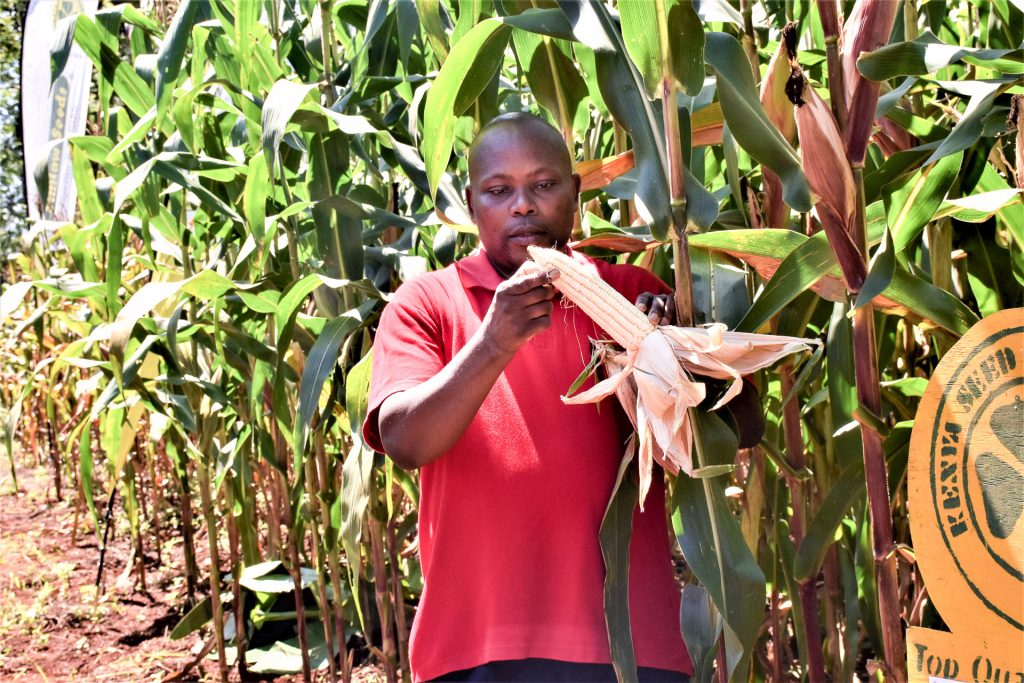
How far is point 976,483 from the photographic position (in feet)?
3.26

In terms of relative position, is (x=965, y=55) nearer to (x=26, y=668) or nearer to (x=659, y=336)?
(x=659, y=336)

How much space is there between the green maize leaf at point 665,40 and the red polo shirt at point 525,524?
14.0 inches

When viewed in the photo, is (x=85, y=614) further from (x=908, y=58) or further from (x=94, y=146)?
(x=908, y=58)

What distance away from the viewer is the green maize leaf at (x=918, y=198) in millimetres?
1185

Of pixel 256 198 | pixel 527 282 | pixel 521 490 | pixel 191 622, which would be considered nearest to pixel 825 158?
pixel 527 282

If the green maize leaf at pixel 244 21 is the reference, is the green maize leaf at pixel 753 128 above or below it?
below

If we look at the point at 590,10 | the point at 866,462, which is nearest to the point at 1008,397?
the point at 866,462

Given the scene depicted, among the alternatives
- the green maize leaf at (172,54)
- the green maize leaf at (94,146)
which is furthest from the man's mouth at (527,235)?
the green maize leaf at (94,146)

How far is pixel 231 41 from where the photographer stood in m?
2.26

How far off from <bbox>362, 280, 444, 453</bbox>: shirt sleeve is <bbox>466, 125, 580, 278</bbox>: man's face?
13 centimetres

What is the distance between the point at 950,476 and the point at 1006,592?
0.12 metres

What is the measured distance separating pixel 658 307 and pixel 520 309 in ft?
0.64

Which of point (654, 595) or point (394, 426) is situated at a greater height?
point (394, 426)

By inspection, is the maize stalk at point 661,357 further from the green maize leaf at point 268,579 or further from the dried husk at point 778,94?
the green maize leaf at point 268,579
